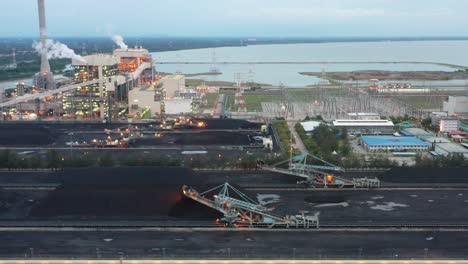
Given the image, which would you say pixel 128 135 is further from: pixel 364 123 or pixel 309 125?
pixel 364 123

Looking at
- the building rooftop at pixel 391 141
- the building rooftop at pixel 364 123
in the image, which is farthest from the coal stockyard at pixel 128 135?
the building rooftop at pixel 391 141

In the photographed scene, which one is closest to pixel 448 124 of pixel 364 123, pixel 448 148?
pixel 364 123

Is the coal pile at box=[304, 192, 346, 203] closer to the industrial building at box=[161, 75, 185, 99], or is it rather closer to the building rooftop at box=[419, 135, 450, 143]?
the building rooftop at box=[419, 135, 450, 143]

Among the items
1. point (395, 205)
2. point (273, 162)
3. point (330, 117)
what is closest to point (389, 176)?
point (395, 205)

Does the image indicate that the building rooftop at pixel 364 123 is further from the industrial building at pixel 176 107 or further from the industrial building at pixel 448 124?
the industrial building at pixel 176 107

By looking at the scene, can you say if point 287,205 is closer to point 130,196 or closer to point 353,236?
point 353,236

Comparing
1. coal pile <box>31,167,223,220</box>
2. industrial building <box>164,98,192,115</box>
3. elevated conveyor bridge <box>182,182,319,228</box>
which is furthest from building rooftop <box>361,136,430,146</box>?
industrial building <box>164,98,192,115</box>
